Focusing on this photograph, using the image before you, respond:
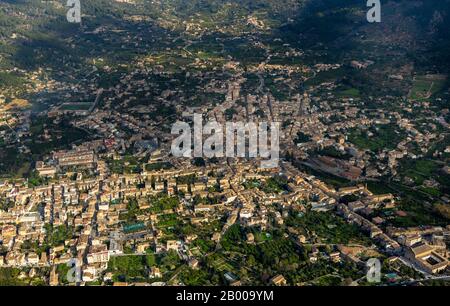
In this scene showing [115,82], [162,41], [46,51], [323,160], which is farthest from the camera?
[162,41]

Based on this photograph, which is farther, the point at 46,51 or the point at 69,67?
the point at 46,51

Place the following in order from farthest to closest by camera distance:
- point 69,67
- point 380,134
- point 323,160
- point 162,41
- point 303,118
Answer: point 162,41, point 69,67, point 303,118, point 380,134, point 323,160

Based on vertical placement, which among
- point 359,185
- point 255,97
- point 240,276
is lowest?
point 240,276
